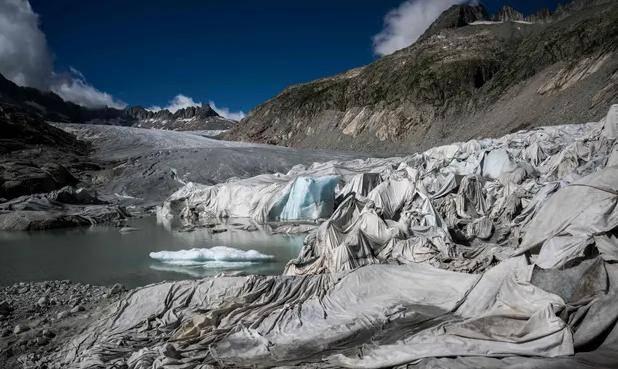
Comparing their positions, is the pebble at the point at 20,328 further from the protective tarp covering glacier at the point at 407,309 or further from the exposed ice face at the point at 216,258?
the exposed ice face at the point at 216,258

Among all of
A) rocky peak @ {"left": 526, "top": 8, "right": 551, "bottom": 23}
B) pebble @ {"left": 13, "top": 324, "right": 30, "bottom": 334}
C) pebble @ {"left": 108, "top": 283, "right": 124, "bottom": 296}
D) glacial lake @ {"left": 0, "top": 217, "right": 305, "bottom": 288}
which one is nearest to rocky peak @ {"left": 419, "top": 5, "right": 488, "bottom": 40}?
rocky peak @ {"left": 526, "top": 8, "right": 551, "bottom": 23}

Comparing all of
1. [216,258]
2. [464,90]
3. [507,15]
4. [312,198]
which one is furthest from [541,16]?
[216,258]

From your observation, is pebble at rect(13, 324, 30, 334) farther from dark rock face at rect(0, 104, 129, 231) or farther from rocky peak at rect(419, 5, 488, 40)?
rocky peak at rect(419, 5, 488, 40)

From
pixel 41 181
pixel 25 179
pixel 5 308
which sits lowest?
pixel 5 308

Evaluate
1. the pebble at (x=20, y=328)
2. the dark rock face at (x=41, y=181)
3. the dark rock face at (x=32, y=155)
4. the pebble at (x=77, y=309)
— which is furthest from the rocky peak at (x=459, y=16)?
the pebble at (x=20, y=328)

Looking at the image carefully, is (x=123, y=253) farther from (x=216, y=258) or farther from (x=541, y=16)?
(x=541, y=16)
